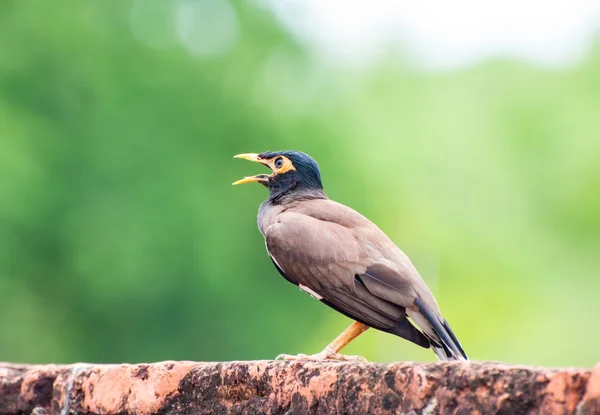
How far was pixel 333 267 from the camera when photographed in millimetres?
4867

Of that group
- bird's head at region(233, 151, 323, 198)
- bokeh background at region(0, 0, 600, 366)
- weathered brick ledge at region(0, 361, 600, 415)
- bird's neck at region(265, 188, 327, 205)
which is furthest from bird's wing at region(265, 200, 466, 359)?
bokeh background at region(0, 0, 600, 366)

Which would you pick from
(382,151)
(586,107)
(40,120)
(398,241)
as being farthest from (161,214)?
(586,107)

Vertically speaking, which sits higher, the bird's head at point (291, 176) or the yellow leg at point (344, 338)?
the bird's head at point (291, 176)

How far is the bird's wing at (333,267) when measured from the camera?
4.59 metres

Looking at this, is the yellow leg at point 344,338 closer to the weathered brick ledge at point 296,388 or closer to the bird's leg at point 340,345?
the bird's leg at point 340,345

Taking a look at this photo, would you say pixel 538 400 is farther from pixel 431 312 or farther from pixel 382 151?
pixel 382 151

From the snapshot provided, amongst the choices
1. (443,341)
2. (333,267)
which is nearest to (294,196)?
(333,267)

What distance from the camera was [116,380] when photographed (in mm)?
4137

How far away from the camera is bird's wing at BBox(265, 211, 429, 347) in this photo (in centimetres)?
459

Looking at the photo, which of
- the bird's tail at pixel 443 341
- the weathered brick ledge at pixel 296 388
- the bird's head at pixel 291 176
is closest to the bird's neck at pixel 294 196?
the bird's head at pixel 291 176

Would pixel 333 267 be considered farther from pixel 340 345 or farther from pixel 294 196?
pixel 294 196

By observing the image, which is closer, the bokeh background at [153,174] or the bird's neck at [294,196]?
the bird's neck at [294,196]

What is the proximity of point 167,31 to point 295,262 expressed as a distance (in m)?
13.7

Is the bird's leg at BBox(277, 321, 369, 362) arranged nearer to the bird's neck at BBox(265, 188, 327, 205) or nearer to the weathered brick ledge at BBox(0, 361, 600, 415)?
the weathered brick ledge at BBox(0, 361, 600, 415)
